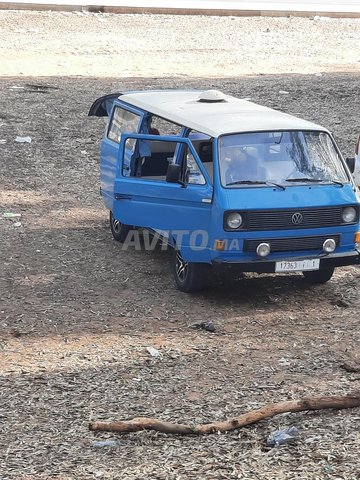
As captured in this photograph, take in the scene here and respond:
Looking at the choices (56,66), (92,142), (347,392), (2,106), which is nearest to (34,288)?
(347,392)

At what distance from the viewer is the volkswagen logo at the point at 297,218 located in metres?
9.84

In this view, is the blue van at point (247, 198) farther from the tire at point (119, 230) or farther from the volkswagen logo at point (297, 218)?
the tire at point (119, 230)

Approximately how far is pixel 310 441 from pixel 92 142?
1210 cm

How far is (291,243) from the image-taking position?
9906mm

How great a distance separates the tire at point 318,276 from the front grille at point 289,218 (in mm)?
993

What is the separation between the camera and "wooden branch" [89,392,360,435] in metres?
7.12

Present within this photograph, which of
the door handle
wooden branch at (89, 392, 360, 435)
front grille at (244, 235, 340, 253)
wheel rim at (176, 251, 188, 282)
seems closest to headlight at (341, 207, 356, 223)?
front grille at (244, 235, 340, 253)

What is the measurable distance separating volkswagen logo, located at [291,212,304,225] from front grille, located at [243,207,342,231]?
0.01 meters

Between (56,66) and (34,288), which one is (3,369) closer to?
(34,288)

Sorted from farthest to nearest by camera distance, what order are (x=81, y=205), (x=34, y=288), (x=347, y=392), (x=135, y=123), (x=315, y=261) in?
(x=81, y=205) < (x=135, y=123) < (x=34, y=288) < (x=315, y=261) < (x=347, y=392)

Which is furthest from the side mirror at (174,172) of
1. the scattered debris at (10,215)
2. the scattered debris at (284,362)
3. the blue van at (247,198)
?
the scattered debris at (10,215)

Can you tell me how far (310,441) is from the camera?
6.89m

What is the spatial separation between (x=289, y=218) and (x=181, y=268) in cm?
142

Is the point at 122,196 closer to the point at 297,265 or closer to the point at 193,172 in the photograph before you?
the point at 193,172
